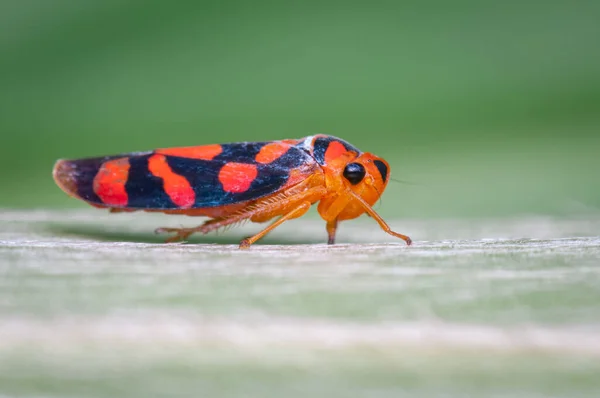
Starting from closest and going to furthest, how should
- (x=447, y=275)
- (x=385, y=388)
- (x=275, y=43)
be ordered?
(x=385, y=388) < (x=447, y=275) < (x=275, y=43)

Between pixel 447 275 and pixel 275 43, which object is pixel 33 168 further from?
pixel 447 275

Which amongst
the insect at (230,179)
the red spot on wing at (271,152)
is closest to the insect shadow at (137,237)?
the insect at (230,179)

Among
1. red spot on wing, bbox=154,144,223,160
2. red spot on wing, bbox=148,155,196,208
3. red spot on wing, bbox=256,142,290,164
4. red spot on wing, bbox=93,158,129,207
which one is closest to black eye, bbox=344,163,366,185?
red spot on wing, bbox=256,142,290,164

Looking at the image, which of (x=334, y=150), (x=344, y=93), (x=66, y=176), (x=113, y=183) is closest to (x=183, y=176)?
(x=113, y=183)

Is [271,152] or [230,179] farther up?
[271,152]

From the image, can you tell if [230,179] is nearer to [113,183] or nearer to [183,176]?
[183,176]

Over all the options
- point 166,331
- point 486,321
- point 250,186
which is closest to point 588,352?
point 486,321
